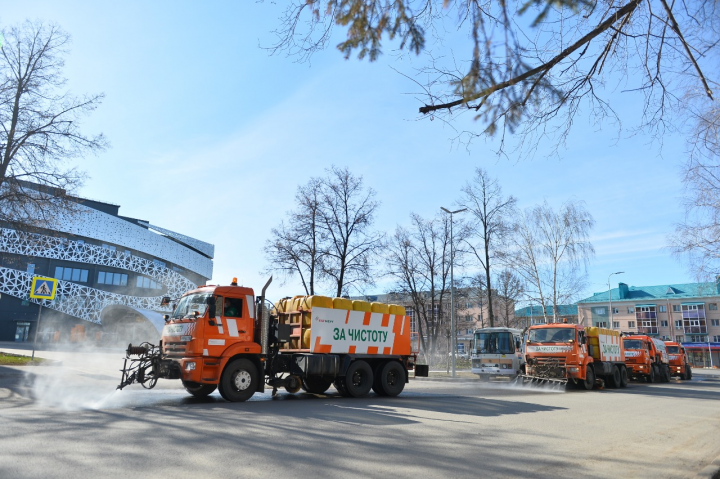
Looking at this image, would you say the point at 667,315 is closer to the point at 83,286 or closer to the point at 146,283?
the point at 146,283

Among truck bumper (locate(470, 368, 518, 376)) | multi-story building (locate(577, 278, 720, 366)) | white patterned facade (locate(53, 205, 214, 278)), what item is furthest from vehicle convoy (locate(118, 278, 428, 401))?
multi-story building (locate(577, 278, 720, 366))

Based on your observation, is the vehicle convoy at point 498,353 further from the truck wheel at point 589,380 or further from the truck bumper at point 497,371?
the truck wheel at point 589,380

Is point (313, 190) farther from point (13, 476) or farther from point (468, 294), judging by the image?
point (13, 476)

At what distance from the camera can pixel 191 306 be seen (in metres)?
12.5

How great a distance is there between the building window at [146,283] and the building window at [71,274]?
26.2 ft

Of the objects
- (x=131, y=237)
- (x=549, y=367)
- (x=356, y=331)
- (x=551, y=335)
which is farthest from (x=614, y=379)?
(x=131, y=237)

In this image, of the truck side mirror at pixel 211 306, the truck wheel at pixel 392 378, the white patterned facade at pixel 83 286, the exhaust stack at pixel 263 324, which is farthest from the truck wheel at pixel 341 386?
the white patterned facade at pixel 83 286

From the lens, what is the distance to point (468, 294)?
38.6 meters

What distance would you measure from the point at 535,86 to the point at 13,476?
6476 mm

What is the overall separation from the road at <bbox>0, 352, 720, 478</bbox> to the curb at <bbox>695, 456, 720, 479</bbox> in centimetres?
18

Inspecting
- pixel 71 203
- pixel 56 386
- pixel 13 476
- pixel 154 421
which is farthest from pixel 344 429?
pixel 71 203

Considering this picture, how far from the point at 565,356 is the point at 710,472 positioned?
48.7ft

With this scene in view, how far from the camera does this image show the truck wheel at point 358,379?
1420 centimetres

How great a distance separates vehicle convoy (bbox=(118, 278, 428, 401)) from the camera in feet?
38.8
